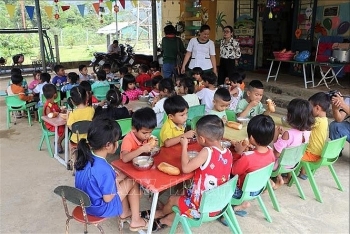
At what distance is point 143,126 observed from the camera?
7.35 feet

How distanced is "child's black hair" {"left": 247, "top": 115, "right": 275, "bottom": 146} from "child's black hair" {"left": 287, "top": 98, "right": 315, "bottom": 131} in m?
0.59

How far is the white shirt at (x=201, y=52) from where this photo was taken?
5.01 m

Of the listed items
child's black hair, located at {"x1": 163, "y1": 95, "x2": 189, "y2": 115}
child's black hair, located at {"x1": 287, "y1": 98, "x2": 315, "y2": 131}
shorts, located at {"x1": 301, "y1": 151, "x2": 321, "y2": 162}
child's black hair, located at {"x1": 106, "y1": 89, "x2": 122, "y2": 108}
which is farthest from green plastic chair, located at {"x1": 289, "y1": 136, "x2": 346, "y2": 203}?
child's black hair, located at {"x1": 106, "y1": 89, "x2": 122, "y2": 108}

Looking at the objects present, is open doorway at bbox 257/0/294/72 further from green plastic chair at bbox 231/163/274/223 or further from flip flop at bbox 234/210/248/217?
green plastic chair at bbox 231/163/274/223

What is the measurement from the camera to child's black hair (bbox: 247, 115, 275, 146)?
2.19 metres

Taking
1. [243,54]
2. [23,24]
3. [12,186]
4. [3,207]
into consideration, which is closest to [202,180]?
[3,207]

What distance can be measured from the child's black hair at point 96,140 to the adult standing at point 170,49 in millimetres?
3780

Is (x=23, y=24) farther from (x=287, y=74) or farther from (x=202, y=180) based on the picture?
(x=202, y=180)

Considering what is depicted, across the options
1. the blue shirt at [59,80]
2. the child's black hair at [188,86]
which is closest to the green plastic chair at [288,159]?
the child's black hair at [188,86]

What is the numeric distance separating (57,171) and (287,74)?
20.8ft

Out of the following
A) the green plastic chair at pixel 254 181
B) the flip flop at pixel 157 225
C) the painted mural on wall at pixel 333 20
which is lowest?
the flip flop at pixel 157 225

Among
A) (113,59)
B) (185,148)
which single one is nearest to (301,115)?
(185,148)

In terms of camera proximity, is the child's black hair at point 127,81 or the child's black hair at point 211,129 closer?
the child's black hair at point 211,129

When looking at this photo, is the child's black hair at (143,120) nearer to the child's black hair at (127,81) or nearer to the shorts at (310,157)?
the shorts at (310,157)
